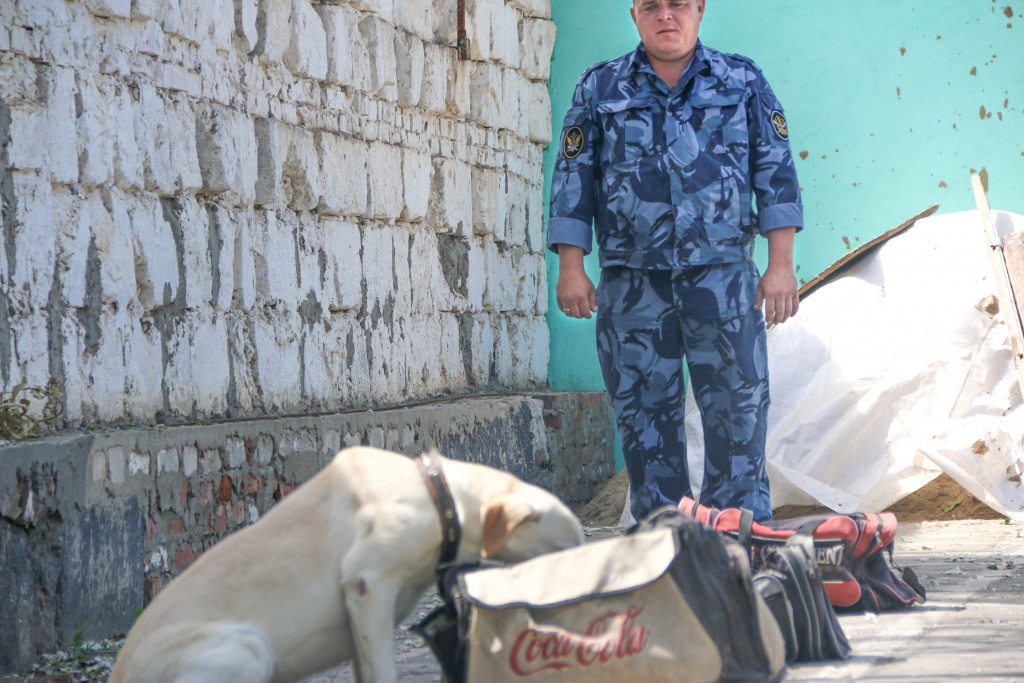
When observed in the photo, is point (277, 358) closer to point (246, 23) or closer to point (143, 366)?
point (143, 366)

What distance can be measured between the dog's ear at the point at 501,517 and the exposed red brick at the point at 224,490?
156 cm

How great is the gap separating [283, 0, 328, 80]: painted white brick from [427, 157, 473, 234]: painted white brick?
931 mm

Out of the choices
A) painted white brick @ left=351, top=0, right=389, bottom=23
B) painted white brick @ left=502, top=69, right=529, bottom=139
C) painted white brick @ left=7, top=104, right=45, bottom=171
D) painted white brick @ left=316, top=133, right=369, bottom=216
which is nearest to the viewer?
painted white brick @ left=7, top=104, right=45, bottom=171

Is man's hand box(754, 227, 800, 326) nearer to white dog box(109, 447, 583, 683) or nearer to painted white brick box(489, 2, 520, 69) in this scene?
white dog box(109, 447, 583, 683)

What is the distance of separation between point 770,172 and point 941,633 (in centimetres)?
152

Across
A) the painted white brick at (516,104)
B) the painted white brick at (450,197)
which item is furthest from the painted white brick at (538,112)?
the painted white brick at (450,197)

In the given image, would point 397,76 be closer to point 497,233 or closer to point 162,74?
point 497,233

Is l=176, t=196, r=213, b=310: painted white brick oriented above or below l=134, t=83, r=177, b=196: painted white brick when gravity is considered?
below

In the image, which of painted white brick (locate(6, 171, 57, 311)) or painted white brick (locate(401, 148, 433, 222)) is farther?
painted white brick (locate(401, 148, 433, 222))

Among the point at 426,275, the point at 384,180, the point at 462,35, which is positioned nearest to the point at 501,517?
the point at 384,180

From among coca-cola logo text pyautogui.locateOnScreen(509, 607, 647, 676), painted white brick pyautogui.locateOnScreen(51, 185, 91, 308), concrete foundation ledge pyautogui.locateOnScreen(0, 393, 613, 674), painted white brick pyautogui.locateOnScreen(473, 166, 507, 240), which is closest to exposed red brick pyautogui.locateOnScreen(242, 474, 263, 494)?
concrete foundation ledge pyautogui.locateOnScreen(0, 393, 613, 674)

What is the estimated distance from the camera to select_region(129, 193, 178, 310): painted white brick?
3184mm

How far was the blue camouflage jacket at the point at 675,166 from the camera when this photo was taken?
3287 mm

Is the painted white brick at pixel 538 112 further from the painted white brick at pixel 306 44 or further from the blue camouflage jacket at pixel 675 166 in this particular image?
the blue camouflage jacket at pixel 675 166
